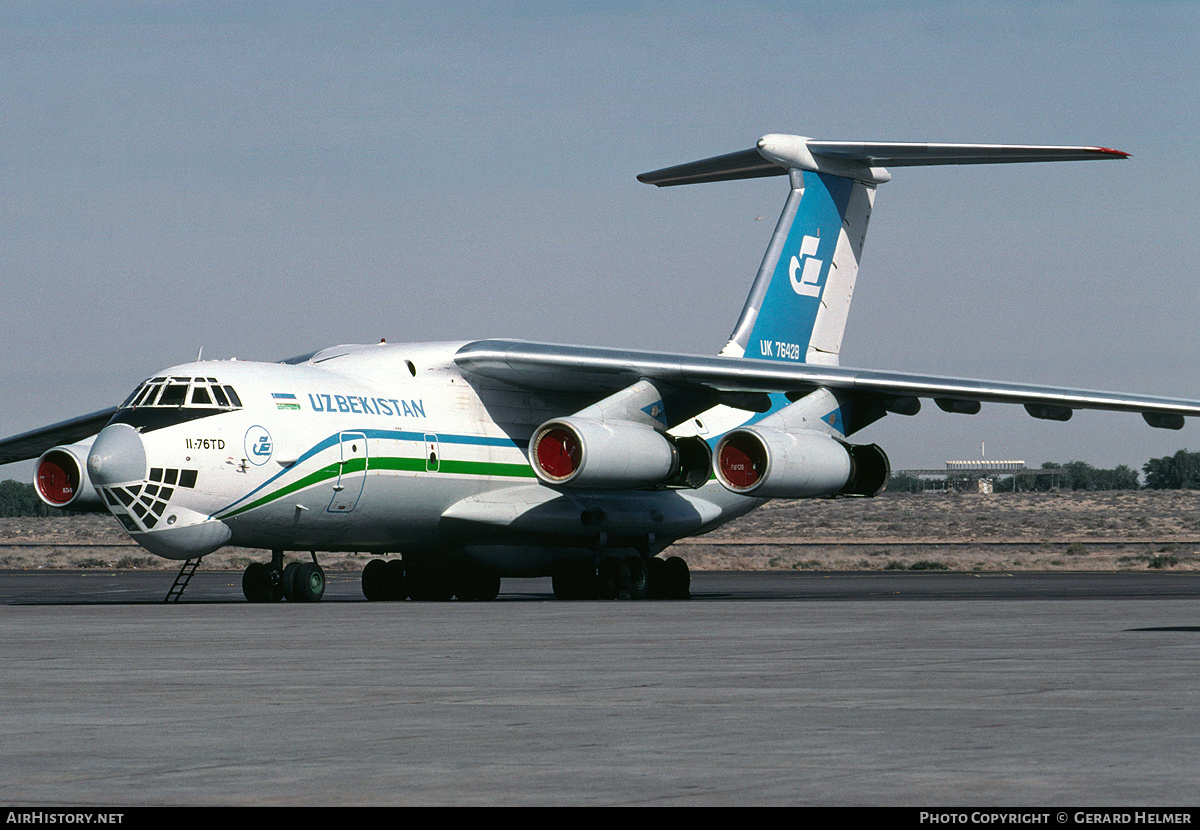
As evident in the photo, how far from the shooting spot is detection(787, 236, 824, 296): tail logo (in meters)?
26.7

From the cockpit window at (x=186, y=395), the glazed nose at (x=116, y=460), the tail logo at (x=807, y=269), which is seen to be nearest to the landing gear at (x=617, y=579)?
the tail logo at (x=807, y=269)

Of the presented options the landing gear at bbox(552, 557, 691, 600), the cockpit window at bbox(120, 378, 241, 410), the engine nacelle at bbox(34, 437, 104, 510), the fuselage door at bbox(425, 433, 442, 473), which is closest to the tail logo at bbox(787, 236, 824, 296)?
the landing gear at bbox(552, 557, 691, 600)

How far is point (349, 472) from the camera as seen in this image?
20.6m

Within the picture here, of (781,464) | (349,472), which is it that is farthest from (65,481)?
(781,464)

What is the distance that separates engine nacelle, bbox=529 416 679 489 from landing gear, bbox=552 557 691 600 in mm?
2669

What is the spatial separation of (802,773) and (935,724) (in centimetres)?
154

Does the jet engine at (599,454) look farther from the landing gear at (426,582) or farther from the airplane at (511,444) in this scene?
the landing gear at (426,582)

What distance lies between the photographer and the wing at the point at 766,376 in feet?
71.9

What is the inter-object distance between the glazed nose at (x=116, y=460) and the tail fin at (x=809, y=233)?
10.1 metres

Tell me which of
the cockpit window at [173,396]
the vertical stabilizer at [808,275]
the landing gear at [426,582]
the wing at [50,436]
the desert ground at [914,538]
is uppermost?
the vertical stabilizer at [808,275]

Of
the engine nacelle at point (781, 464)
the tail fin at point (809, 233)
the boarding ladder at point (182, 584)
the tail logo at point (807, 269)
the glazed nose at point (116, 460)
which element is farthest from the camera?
the tail logo at point (807, 269)

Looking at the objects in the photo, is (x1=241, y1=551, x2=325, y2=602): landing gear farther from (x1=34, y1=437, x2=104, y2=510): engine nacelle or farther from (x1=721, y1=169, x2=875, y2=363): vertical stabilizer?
(x1=721, y1=169, x2=875, y2=363): vertical stabilizer

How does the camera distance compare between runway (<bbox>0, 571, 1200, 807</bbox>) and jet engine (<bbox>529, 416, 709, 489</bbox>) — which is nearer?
runway (<bbox>0, 571, 1200, 807</bbox>)
